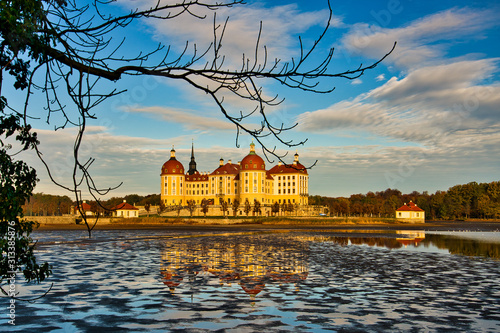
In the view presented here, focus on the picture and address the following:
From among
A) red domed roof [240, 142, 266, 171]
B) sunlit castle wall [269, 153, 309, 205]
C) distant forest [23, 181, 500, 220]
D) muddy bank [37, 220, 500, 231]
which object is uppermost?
red domed roof [240, 142, 266, 171]

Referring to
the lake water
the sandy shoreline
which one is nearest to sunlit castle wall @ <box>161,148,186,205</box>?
the sandy shoreline

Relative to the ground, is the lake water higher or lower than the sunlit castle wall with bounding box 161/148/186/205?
lower

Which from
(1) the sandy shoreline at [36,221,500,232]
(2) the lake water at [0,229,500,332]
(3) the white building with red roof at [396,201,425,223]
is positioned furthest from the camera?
(3) the white building with red roof at [396,201,425,223]

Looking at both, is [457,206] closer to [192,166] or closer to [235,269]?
[192,166]

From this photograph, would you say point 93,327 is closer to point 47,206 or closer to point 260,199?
point 260,199

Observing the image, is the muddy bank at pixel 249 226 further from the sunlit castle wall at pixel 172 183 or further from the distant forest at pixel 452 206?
the sunlit castle wall at pixel 172 183

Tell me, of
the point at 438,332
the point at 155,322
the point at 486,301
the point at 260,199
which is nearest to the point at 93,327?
the point at 155,322

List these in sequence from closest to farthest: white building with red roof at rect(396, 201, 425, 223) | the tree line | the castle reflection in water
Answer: the castle reflection in water < white building with red roof at rect(396, 201, 425, 223) < the tree line

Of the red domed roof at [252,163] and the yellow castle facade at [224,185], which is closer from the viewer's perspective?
the red domed roof at [252,163]

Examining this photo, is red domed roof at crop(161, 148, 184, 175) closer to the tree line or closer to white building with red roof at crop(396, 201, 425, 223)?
the tree line

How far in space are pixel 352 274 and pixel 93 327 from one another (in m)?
10.1

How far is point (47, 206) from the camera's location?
154 metres

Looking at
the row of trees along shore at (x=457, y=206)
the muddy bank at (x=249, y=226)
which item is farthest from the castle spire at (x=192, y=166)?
the muddy bank at (x=249, y=226)

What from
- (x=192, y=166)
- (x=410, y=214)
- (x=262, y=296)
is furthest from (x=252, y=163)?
(x=262, y=296)
